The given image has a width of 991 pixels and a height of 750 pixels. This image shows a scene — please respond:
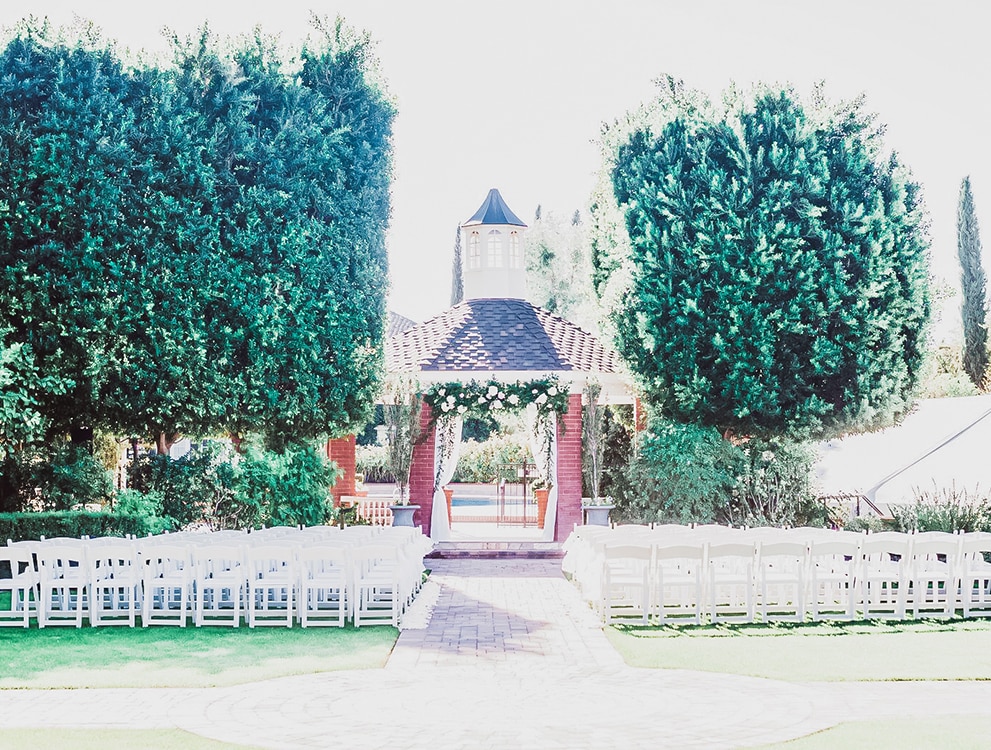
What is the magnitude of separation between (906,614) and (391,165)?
15140 mm

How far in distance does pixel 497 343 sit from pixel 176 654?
1655 cm

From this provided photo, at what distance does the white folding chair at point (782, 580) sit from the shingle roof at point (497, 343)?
10883mm

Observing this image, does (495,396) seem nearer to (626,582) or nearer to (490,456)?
(626,582)

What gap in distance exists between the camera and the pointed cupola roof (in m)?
31.1

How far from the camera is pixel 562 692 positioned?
9.66m

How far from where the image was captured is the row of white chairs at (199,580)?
13.8m

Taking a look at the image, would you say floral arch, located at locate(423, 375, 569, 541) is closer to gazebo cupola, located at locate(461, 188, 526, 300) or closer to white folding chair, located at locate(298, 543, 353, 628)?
gazebo cupola, located at locate(461, 188, 526, 300)

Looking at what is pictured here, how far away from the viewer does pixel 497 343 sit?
27.6 meters

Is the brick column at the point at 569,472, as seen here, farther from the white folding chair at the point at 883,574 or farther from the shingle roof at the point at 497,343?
the white folding chair at the point at 883,574

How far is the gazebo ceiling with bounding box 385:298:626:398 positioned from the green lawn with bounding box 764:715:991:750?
57.2ft

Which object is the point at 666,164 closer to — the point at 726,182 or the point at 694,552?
the point at 726,182

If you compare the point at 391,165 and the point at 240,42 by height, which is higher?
the point at 240,42

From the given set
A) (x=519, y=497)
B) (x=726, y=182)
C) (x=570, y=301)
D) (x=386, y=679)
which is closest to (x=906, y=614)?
(x=386, y=679)

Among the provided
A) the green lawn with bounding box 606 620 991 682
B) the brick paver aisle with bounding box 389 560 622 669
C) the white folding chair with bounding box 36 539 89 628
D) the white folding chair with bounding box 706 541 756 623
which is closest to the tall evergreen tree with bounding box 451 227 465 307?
the brick paver aisle with bounding box 389 560 622 669
